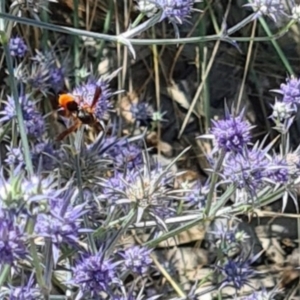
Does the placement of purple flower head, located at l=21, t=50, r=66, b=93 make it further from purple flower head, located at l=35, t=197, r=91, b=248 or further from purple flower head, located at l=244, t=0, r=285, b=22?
purple flower head, located at l=35, t=197, r=91, b=248

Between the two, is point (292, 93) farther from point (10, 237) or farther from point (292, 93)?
point (10, 237)

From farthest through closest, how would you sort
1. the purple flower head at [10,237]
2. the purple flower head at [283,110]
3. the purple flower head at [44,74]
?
the purple flower head at [44,74]
the purple flower head at [283,110]
the purple flower head at [10,237]

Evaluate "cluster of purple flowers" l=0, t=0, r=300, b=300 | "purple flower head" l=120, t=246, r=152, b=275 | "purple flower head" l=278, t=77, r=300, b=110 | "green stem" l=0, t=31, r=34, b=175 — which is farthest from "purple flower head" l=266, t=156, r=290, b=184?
"green stem" l=0, t=31, r=34, b=175

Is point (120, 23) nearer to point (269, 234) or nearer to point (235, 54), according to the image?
point (235, 54)

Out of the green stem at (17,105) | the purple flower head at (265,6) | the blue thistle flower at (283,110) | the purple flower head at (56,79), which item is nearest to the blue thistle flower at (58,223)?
the green stem at (17,105)

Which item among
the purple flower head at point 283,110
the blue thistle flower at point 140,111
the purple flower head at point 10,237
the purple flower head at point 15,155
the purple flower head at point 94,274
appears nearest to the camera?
the purple flower head at point 10,237

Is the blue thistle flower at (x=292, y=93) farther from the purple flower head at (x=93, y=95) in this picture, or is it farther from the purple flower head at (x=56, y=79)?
the purple flower head at (x=56, y=79)
